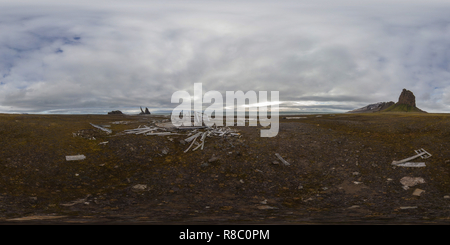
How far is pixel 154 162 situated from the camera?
1080cm

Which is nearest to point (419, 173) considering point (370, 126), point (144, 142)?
point (370, 126)

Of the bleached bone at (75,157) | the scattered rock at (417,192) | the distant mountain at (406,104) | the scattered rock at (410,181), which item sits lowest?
the scattered rock at (417,192)

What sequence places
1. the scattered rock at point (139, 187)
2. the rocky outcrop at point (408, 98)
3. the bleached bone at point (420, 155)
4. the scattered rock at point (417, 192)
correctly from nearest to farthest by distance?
1. the scattered rock at point (417, 192)
2. the scattered rock at point (139, 187)
3. the bleached bone at point (420, 155)
4. the rocky outcrop at point (408, 98)

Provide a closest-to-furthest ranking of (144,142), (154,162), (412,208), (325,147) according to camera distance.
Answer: (412,208) < (154,162) < (325,147) < (144,142)

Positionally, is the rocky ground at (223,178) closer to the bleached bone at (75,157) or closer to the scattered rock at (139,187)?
the scattered rock at (139,187)

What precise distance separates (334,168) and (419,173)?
11.5ft

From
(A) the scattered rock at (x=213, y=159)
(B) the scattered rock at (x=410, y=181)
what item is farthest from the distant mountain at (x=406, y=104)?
(A) the scattered rock at (x=213, y=159)

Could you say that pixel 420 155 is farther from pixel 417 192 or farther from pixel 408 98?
pixel 408 98

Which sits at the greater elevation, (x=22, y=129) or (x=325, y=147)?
(x=22, y=129)

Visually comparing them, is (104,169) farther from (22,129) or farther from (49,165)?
(22,129)

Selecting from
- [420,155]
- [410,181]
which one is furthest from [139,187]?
[420,155]

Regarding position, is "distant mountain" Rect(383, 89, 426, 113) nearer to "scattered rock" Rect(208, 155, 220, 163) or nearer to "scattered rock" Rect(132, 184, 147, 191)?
"scattered rock" Rect(208, 155, 220, 163)

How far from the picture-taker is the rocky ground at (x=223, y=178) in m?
6.03

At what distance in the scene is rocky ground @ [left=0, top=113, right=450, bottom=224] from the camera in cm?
603
